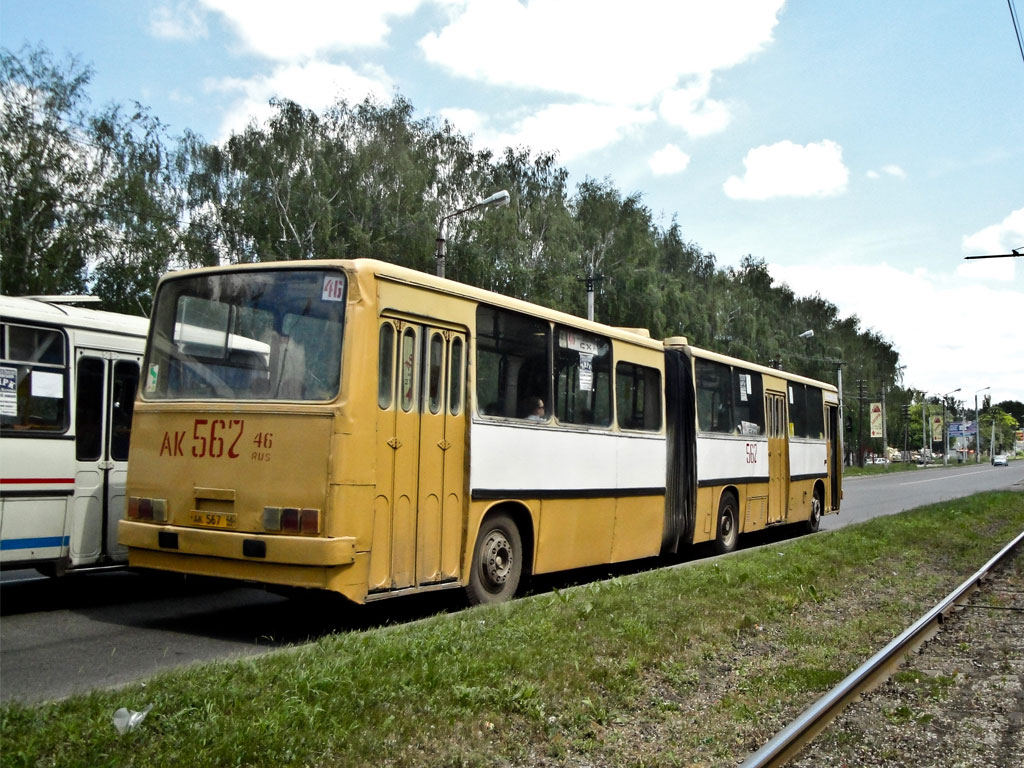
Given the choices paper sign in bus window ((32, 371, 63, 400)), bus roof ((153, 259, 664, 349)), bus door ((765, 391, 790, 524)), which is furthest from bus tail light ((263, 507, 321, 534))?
Result: bus door ((765, 391, 790, 524))

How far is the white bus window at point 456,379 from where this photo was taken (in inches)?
351

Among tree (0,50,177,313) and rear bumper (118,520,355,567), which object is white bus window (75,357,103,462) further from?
tree (0,50,177,313)

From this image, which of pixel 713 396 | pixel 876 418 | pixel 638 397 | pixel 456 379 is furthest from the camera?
pixel 876 418

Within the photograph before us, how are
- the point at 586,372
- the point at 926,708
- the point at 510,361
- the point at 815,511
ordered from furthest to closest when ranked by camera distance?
the point at 815,511
the point at 586,372
the point at 510,361
the point at 926,708


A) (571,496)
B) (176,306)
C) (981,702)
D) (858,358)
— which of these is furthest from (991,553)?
(858,358)

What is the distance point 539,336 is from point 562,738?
5431 millimetres

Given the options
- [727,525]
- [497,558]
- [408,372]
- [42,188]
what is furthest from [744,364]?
[42,188]

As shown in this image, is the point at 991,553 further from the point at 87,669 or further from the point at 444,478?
the point at 87,669

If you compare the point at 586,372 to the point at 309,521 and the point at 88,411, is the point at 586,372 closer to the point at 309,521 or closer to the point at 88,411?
the point at 309,521

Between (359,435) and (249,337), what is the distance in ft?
4.35

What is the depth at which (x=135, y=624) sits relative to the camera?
847cm

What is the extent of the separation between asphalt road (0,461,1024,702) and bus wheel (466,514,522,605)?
563 mm

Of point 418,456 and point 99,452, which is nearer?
point 418,456

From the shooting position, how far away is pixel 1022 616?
10.3 meters
